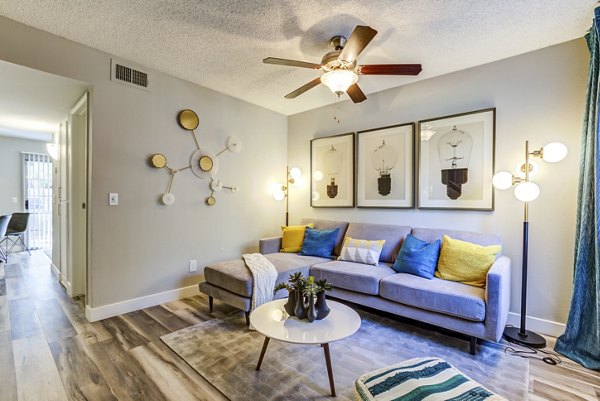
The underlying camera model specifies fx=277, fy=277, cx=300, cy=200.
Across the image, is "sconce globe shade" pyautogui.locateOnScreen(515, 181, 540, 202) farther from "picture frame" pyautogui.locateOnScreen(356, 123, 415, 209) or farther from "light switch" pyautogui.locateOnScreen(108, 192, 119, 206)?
"light switch" pyautogui.locateOnScreen(108, 192, 119, 206)

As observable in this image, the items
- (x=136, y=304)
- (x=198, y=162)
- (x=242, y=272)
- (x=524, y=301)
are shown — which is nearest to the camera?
(x=524, y=301)

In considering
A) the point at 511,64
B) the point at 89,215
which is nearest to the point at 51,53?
the point at 89,215

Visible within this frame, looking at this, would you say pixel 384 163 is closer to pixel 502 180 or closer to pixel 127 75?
pixel 502 180

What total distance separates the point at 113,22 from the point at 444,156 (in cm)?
341

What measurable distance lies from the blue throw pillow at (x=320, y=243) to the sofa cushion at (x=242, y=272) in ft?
0.56

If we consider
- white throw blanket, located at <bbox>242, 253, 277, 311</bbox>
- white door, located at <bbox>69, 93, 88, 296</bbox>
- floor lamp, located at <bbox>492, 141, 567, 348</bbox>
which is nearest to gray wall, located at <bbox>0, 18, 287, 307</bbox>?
white door, located at <bbox>69, 93, 88, 296</bbox>

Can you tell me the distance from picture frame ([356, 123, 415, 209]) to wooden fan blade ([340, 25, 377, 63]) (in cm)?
163

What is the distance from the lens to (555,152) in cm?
230

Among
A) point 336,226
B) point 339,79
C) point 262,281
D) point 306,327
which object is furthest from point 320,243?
point 339,79

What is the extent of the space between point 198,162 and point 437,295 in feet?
9.77

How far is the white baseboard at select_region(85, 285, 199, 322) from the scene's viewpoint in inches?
107

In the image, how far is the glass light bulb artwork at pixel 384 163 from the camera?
3531 millimetres

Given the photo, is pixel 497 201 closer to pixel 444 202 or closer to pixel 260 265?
pixel 444 202

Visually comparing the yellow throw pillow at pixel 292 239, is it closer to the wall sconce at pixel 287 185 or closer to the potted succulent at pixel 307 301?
the wall sconce at pixel 287 185
